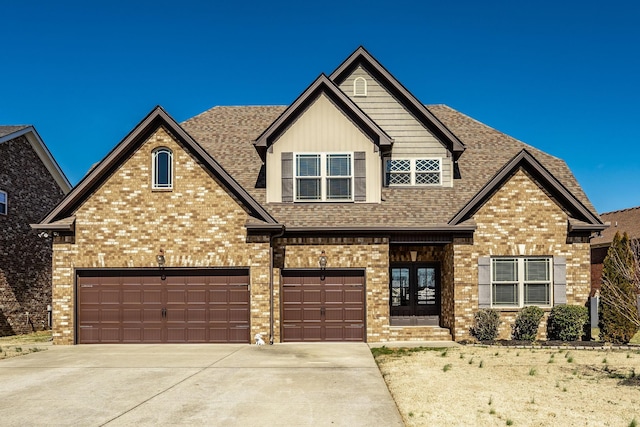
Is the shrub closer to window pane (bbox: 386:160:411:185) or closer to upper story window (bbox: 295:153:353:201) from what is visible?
window pane (bbox: 386:160:411:185)

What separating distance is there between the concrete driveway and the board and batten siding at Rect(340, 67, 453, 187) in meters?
7.14

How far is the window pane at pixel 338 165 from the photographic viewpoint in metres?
17.8

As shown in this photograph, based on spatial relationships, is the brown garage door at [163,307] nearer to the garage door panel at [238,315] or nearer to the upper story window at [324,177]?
the garage door panel at [238,315]

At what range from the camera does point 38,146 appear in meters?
24.3

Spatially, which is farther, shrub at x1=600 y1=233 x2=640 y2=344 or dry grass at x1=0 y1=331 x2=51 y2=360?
shrub at x1=600 y1=233 x2=640 y2=344

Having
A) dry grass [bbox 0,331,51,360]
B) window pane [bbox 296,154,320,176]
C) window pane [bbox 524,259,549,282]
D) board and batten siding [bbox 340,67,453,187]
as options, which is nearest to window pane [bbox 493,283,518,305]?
window pane [bbox 524,259,549,282]

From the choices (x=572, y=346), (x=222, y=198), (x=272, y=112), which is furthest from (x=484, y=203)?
(x=272, y=112)

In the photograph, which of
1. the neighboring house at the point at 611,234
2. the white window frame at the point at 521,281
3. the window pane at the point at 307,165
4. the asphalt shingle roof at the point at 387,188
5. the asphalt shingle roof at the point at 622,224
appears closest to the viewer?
the white window frame at the point at 521,281

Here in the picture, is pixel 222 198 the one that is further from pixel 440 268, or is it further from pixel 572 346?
pixel 572 346

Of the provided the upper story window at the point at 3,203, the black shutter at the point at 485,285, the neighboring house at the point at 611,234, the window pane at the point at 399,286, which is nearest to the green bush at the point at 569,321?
the black shutter at the point at 485,285

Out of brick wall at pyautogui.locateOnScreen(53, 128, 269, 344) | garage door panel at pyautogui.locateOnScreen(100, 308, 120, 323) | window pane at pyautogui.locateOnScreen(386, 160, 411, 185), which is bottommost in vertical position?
garage door panel at pyautogui.locateOnScreen(100, 308, 120, 323)

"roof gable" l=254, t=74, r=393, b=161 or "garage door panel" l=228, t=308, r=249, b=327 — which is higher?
"roof gable" l=254, t=74, r=393, b=161

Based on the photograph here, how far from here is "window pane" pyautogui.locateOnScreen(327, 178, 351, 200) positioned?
1786 cm

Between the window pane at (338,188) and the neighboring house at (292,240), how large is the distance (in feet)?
0.12
